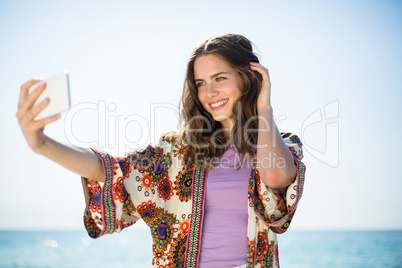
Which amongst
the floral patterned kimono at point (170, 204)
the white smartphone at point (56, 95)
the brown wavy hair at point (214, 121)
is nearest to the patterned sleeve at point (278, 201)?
the floral patterned kimono at point (170, 204)

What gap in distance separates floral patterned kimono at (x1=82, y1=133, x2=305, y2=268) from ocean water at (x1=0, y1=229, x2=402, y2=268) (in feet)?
33.5

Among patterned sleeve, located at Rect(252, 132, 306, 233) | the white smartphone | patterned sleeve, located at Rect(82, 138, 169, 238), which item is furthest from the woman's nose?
the white smartphone

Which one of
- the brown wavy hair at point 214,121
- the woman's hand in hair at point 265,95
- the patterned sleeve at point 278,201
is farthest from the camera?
the brown wavy hair at point 214,121

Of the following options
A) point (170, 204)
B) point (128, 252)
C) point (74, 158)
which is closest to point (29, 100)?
point (74, 158)

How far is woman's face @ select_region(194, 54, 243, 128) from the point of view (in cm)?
210

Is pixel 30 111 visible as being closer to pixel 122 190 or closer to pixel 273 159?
pixel 122 190

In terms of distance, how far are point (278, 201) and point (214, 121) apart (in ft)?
2.10

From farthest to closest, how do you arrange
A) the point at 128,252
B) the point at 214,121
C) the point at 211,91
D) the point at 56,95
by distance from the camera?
the point at 128,252
the point at 214,121
the point at 211,91
the point at 56,95

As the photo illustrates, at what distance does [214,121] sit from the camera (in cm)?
227

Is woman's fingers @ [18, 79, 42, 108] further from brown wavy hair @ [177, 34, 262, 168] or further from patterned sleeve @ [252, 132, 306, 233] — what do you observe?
patterned sleeve @ [252, 132, 306, 233]

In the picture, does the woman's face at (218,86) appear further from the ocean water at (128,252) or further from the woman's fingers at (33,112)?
the ocean water at (128,252)

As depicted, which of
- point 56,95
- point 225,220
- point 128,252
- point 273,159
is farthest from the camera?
point 128,252

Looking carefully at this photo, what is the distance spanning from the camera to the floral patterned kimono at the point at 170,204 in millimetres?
1696

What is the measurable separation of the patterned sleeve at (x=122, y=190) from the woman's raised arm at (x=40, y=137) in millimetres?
146
